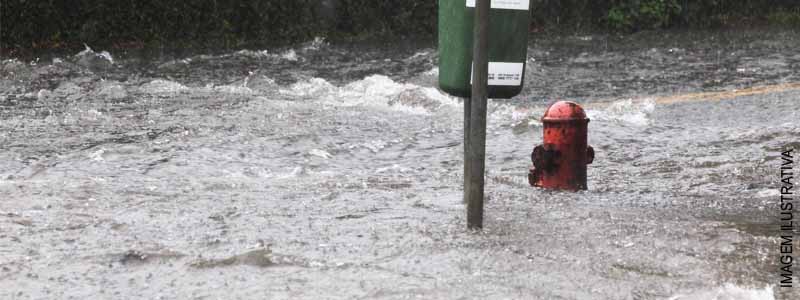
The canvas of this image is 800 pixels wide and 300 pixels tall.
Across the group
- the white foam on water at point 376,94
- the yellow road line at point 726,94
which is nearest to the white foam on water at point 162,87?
the white foam on water at point 376,94

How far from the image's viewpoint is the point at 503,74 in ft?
14.1

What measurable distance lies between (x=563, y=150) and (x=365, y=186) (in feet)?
3.41

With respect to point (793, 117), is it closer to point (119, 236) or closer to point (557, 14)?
point (119, 236)

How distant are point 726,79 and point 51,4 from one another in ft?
25.0

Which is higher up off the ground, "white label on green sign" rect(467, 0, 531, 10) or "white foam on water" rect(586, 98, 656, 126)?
"white label on green sign" rect(467, 0, 531, 10)

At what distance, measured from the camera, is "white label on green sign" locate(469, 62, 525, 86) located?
4.29m

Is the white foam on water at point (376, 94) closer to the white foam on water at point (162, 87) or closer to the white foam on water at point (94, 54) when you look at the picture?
the white foam on water at point (162, 87)

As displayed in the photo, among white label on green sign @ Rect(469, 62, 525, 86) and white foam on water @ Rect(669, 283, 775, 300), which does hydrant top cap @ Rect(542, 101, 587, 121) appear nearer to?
white label on green sign @ Rect(469, 62, 525, 86)

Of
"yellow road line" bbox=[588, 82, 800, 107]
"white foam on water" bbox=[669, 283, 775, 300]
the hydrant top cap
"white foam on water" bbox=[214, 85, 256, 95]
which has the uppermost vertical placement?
the hydrant top cap

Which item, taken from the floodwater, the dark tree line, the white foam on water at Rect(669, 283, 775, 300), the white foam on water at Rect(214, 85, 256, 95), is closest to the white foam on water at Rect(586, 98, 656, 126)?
the floodwater

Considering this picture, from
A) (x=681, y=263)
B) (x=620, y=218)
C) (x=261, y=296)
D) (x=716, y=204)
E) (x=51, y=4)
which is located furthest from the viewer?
(x=51, y=4)

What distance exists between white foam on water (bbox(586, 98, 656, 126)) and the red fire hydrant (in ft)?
9.09

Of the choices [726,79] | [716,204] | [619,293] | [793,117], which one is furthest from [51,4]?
[619,293]

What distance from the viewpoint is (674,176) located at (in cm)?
608
